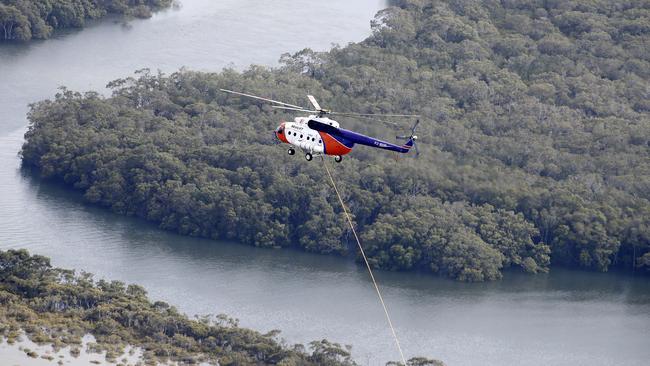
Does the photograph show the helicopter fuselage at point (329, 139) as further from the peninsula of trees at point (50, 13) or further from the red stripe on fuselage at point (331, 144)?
the peninsula of trees at point (50, 13)

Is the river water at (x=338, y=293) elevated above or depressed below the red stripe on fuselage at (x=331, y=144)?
below

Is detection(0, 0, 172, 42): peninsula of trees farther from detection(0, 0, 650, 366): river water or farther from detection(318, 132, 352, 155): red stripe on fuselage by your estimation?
detection(318, 132, 352, 155): red stripe on fuselage

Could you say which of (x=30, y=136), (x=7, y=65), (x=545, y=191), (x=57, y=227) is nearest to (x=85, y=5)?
(x=7, y=65)

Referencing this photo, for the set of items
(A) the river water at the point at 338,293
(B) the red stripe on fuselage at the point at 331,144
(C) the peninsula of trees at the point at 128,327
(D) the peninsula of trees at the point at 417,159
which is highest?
(B) the red stripe on fuselage at the point at 331,144

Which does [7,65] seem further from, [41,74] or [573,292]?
[573,292]

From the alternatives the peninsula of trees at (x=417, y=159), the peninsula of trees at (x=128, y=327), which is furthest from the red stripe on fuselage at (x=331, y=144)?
the peninsula of trees at (x=417, y=159)

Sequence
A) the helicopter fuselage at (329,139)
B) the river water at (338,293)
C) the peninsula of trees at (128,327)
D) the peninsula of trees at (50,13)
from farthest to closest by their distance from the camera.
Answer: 1. the peninsula of trees at (50,13)
2. the river water at (338,293)
3. the peninsula of trees at (128,327)
4. the helicopter fuselage at (329,139)

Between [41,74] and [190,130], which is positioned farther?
[41,74]
